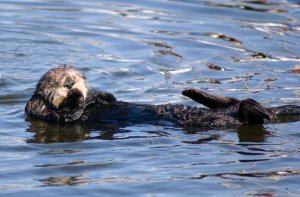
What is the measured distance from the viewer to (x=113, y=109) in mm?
8023

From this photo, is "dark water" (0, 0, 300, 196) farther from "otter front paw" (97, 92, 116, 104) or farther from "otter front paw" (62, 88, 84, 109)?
"otter front paw" (97, 92, 116, 104)

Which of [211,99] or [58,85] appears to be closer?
[211,99]

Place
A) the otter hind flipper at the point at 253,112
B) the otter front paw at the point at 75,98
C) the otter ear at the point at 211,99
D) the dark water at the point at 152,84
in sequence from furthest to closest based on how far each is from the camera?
the otter front paw at the point at 75,98 → the otter ear at the point at 211,99 → the otter hind flipper at the point at 253,112 → the dark water at the point at 152,84

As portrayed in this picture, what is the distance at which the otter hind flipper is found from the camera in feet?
24.2

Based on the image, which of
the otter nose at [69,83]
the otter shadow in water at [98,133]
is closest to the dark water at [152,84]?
the otter shadow in water at [98,133]

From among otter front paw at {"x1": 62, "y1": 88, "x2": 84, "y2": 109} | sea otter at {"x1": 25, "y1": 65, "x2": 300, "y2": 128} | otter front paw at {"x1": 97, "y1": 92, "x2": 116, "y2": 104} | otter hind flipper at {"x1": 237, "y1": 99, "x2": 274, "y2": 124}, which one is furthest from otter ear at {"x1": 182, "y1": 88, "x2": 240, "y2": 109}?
otter front paw at {"x1": 62, "y1": 88, "x2": 84, "y2": 109}

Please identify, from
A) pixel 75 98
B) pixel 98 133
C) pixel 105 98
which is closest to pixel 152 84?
pixel 105 98

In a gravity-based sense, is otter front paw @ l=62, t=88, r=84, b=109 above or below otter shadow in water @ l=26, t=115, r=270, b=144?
above

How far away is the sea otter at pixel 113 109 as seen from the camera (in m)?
7.72

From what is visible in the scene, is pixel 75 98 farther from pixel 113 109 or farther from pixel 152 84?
pixel 152 84

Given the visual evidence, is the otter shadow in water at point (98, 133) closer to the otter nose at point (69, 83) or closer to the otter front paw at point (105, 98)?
the otter front paw at point (105, 98)

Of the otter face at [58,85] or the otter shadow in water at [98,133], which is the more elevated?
the otter face at [58,85]

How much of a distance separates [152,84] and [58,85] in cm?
169

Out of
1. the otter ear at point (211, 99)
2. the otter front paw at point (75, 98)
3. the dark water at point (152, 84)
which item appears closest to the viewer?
the dark water at point (152, 84)
